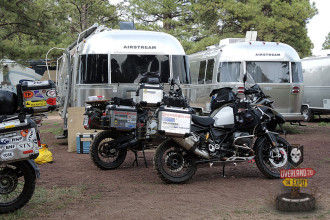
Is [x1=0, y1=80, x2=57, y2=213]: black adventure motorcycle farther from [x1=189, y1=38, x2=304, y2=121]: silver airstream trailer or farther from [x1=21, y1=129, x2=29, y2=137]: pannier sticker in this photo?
[x1=189, y1=38, x2=304, y2=121]: silver airstream trailer

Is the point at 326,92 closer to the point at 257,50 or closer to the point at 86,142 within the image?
the point at 257,50

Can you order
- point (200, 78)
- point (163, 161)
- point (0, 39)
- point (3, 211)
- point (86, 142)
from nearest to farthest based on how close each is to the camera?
point (3, 211) → point (163, 161) → point (86, 142) → point (0, 39) → point (200, 78)

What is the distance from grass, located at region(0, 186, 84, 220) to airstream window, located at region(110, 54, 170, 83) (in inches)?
172

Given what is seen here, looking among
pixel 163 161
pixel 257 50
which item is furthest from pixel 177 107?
pixel 257 50

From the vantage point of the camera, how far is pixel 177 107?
23.5 feet

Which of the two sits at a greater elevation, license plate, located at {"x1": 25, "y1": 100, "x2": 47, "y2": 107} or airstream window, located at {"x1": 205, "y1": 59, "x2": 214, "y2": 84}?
airstream window, located at {"x1": 205, "y1": 59, "x2": 214, "y2": 84}

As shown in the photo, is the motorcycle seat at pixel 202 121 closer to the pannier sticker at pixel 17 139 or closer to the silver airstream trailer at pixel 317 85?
the pannier sticker at pixel 17 139

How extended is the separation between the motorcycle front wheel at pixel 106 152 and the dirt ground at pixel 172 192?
15 cm

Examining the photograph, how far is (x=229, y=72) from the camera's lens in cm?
1443

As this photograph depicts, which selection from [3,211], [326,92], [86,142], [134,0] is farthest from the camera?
[134,0]

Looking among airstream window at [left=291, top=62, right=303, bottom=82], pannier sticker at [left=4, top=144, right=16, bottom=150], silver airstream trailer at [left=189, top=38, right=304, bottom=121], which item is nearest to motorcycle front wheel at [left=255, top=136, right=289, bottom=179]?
pannier sticker at [left=4, top=144, right=16, bottom=150]

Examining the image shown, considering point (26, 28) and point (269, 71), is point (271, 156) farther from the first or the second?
point (26, 28)

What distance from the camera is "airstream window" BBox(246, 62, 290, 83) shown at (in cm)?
1424

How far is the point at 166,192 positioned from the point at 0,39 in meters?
10.7
